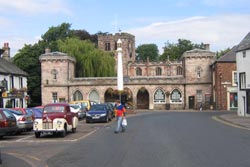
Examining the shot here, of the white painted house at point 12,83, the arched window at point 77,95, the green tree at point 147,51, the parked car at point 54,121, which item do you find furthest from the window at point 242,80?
the green tree at point 147,51

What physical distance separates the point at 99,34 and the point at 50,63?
5208 centimetres

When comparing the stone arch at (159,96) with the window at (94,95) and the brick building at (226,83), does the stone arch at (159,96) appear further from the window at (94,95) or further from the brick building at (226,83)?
the brick building at (226,83)

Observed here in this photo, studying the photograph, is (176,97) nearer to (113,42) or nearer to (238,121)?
(238,121)

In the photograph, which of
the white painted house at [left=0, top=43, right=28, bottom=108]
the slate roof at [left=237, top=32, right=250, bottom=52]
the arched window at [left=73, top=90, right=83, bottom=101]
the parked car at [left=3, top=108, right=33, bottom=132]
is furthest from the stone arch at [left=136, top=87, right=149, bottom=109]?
the parked car at [left=3, top=108, right=33, bottom=132]

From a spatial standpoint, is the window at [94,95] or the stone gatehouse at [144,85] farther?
the window at [94,95]

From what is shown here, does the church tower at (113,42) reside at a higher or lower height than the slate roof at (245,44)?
higher

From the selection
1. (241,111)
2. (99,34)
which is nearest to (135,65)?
(99,34)

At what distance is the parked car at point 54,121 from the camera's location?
78.9ft

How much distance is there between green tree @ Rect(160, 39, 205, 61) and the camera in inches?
4808

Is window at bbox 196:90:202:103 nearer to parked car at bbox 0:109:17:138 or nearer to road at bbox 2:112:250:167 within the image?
parked car at bbox 0:109:17:138

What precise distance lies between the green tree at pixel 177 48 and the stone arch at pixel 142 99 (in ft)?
148

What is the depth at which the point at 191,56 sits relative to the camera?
252 ft

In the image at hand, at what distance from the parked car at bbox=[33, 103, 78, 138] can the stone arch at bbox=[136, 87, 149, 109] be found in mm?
52093

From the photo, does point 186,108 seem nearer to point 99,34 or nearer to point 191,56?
point 191,56
